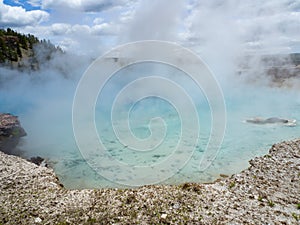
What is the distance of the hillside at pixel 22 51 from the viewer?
59791mm

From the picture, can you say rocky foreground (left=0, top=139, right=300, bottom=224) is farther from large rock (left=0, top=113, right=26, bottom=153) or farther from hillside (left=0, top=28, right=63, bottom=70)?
hillside (left=0, top=28, right=63, bottom=70)

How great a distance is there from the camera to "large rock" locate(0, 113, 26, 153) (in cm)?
1937

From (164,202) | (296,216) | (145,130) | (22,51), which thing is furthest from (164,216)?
Result: (22,51)

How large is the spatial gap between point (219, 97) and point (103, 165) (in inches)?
1152

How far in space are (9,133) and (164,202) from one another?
55.6 feet

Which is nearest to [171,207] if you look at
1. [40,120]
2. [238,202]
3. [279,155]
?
[238,202]

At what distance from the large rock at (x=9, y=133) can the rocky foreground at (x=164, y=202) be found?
8280 millimetres

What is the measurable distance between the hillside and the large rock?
40.9 m

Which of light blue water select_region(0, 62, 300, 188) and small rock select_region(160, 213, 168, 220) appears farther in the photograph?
light blue water select_region(0, 62, 300, 188)

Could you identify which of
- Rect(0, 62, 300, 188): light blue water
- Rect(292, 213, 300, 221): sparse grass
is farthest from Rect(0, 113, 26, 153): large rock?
Rect(292, 213, 300, 221): sparse grass

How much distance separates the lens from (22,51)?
2645 inches

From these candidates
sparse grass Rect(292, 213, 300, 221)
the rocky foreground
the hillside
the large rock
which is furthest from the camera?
the hillside

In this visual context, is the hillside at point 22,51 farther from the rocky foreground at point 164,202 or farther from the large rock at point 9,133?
the rocky foreground at point 164,202

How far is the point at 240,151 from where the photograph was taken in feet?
63.6
